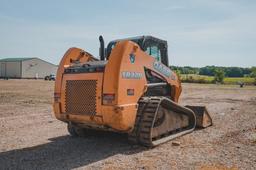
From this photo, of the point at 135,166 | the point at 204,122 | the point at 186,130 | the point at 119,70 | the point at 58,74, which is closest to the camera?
the point at 135,166

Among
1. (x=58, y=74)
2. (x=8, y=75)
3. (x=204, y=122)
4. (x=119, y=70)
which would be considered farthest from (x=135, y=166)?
(x=8, y=75)

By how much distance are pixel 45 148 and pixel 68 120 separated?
32.5 inches

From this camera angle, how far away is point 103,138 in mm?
8898

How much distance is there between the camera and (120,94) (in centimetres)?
697

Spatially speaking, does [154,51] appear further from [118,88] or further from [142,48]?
[118,88]

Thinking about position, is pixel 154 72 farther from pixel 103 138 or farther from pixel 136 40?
pixel 103 138

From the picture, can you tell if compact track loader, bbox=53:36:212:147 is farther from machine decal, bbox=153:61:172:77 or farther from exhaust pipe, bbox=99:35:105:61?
exhaust pipe, bbox=99:35:105:61

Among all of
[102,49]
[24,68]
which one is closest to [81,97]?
[102,49]

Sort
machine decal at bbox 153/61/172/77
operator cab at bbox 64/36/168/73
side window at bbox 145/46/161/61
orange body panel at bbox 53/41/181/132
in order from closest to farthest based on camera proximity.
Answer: orange body panel at bbox 53/41/181/132 < operator cab at bbox 64/36/168/73 < machine decal at bbox 153/61/172/77 < side window at bbox 145/46/161/61

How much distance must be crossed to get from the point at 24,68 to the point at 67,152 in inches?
2914

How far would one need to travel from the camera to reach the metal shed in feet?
254

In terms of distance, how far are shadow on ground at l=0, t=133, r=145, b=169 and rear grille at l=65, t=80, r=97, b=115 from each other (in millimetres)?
895

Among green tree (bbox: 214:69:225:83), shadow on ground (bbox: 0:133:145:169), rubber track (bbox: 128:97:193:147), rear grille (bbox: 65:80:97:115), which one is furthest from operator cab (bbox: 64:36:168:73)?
green tree (bbox: 214:69:225:83)

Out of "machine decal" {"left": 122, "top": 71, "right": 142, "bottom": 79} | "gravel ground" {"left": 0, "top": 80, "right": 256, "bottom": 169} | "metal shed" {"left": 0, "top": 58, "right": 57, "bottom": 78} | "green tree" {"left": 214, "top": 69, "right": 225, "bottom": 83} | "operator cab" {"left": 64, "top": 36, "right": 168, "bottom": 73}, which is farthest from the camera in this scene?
"green tree" {"left": 214, "top": 69, "right": 225, "bottom": 83}
